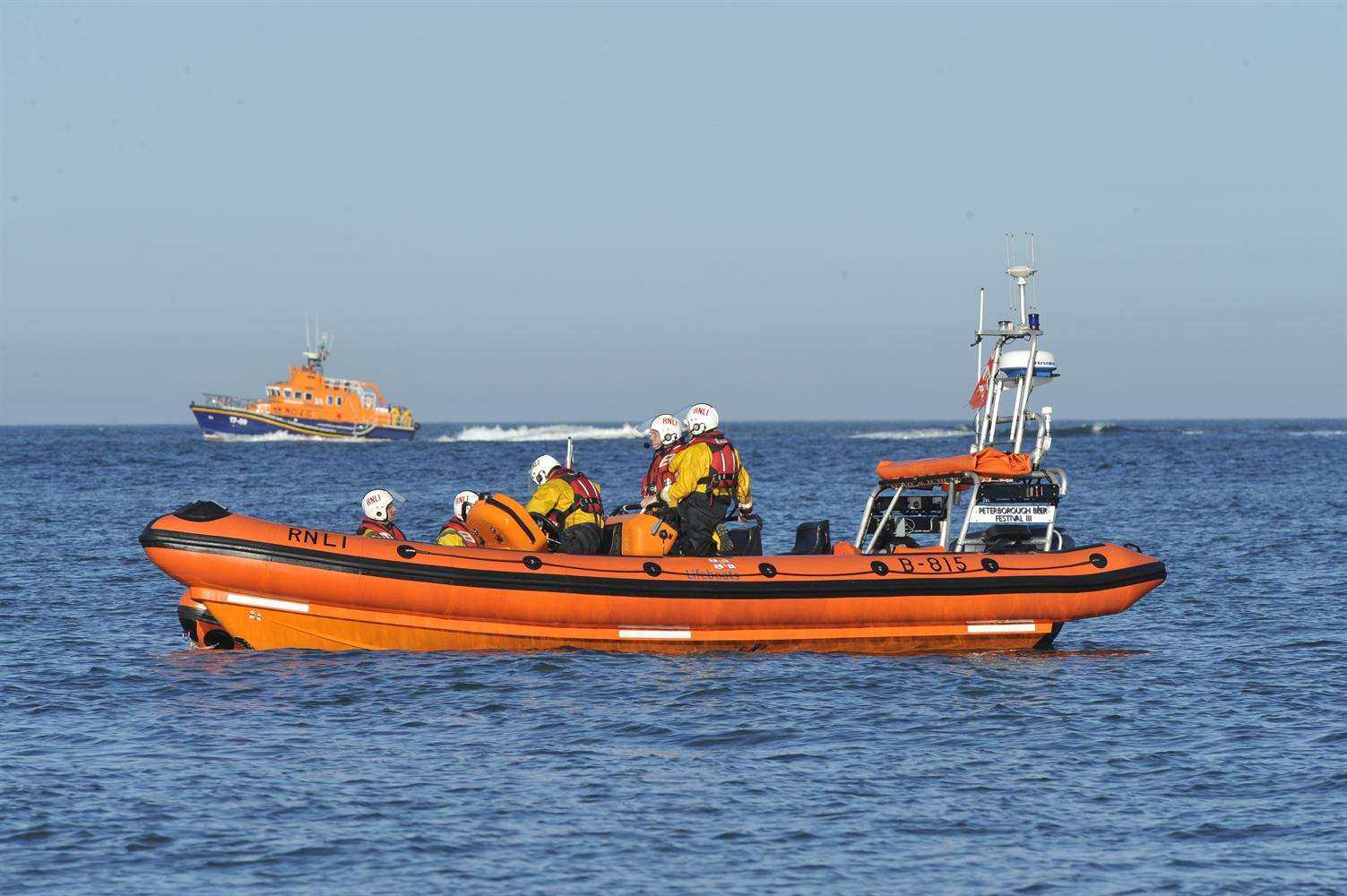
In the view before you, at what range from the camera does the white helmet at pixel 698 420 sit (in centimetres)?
1179

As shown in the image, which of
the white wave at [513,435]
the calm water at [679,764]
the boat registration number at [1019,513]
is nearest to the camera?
the calm water at [679,764]

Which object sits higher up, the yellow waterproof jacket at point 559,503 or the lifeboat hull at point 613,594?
the yellow waterproof jacket at point 559,503

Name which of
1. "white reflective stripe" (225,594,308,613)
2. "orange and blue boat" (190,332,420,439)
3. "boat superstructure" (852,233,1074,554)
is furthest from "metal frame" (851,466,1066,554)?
"orange and blue boat" (190,332,420,439)

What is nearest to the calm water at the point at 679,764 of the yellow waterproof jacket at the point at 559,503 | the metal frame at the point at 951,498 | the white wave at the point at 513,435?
the metal frame at the point at 951,498

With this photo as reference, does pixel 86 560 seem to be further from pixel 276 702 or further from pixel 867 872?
pixel 867 872

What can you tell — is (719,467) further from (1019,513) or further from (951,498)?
(1019,513)

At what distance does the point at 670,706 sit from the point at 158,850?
146 inches

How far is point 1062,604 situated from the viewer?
38.6ft

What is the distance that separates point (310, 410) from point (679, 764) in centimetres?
7083

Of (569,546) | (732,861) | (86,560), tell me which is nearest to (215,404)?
(86,560)

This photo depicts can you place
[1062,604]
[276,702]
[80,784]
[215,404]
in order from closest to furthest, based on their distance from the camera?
[80,784], [276,702], [1062,604], [215,404]

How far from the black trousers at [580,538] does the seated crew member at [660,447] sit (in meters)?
0.52

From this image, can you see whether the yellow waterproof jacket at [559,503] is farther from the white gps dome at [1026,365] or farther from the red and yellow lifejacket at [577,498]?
the white gps dome at [1026,365]

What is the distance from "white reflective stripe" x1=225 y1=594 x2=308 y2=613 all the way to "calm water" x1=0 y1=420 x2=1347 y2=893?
373 mm
